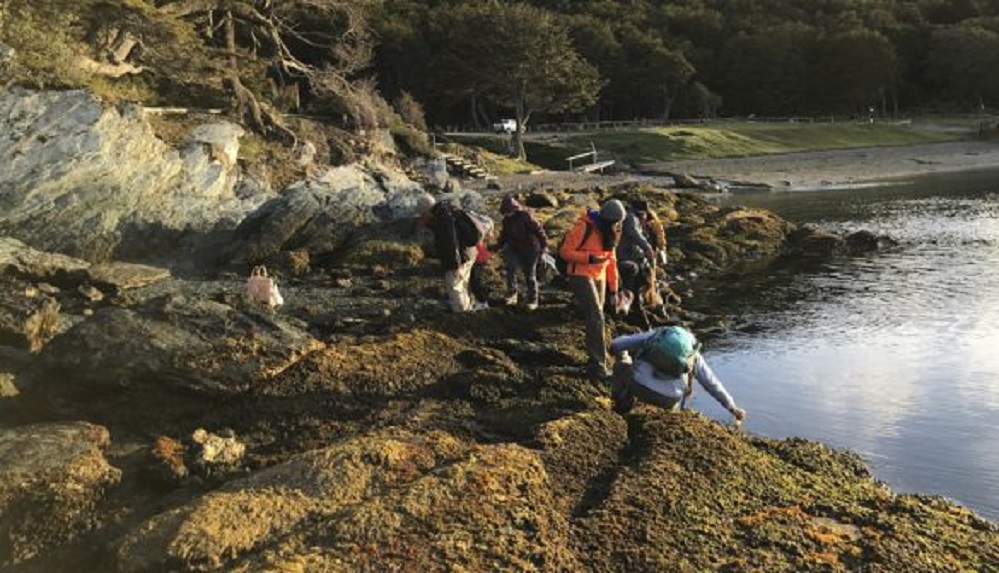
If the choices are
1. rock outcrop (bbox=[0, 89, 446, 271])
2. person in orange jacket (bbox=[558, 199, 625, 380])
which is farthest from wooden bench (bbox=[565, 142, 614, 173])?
person in orange jacket (bbox=[558, 199, 625, 380])

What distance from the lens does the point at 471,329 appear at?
560 inches

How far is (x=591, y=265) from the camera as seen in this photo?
11.9m

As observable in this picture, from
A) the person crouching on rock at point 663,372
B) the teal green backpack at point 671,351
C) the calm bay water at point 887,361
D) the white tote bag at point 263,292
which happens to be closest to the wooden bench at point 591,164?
the calm bay water at point 887,361

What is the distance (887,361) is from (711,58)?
10936 cm

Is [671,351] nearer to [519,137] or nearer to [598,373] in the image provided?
[598,373]

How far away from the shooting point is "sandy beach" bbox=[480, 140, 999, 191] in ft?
220

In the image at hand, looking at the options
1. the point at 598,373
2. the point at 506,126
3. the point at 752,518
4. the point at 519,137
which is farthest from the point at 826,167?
the point at 752,518

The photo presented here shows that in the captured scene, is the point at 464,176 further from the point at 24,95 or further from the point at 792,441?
the point at 792,441

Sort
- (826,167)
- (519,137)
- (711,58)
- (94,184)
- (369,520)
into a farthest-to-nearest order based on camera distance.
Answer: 1. (711,58)
2. (826,167)
3. (519,137)
4. (94,184)
5. (369,520)

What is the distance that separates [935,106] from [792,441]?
129606 mm

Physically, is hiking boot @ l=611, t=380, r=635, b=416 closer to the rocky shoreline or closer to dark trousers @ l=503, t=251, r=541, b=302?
the rocky shoreline

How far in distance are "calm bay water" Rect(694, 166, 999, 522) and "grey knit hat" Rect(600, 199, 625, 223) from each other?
3.80m

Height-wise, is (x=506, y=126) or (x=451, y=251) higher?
(x=451, y=251)

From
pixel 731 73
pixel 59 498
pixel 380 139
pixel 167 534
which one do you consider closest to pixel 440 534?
pixel 167 534
